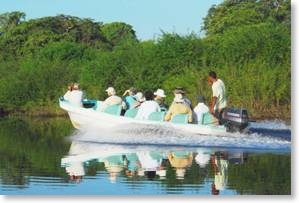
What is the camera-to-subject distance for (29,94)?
54.0ft

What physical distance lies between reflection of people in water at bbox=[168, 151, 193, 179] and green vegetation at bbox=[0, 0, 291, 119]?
8.00 ft

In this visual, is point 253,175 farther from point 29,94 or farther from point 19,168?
point 29,94

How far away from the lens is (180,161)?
330 inches

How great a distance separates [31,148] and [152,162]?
2317 millimetres

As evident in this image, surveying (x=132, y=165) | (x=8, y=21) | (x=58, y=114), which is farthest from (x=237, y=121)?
(x=8, y=21)

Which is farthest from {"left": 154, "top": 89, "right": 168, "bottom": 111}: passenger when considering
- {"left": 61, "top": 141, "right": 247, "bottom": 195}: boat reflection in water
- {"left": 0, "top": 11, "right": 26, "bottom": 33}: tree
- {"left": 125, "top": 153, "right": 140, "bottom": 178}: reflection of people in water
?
{"left": 0, "top": 11, "right": 26, "bottom": 33}: tree

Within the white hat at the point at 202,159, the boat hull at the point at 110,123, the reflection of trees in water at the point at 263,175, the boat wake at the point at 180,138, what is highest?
the boat hull at the point at 110,123

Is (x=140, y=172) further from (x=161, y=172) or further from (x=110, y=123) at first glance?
(x=110, y=123)

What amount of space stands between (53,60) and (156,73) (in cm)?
279

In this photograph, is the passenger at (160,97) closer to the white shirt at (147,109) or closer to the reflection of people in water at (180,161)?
the white shirt at (147,109)

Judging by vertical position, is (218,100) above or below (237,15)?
below

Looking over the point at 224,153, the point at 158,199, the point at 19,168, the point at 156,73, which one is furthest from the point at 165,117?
the point at 156,73

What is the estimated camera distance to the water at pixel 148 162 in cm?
698

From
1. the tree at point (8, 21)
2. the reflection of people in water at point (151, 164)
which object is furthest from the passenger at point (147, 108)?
the tree at point (8, 21)
